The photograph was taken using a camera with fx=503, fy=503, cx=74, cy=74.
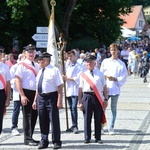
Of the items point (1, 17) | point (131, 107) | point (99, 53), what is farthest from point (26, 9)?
point (131, 107)

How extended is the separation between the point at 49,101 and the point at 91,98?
3.14 feet

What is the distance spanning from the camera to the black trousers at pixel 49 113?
9.34 metres

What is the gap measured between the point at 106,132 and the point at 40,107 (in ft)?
7.69

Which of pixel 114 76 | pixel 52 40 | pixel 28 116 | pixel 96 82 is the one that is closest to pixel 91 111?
pixel 96 82

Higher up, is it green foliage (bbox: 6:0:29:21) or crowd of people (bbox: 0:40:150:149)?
green foliage (bbox: 6:0:29:21)

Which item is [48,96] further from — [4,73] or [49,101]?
[4,73]

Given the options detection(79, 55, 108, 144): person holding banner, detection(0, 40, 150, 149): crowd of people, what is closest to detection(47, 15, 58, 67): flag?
detection(0, 40, 150, 149): crowd of people

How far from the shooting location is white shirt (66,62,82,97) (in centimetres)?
1148

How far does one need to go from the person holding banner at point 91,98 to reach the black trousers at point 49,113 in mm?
696

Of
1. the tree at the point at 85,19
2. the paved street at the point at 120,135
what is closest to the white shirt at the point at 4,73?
the paved street at the point at 120,135

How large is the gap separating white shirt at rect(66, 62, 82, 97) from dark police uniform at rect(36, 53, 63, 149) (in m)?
2.06

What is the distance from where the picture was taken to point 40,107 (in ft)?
30.9

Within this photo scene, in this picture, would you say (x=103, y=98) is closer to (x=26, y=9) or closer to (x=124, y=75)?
(x=124, y=75)

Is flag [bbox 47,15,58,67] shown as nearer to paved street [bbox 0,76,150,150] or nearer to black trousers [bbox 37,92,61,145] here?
paved street [bbox 0,76,150,150]
